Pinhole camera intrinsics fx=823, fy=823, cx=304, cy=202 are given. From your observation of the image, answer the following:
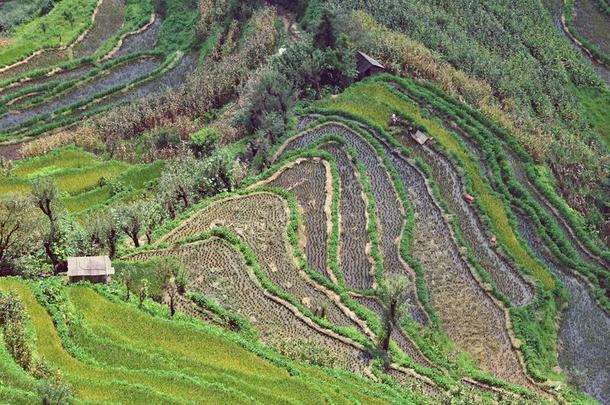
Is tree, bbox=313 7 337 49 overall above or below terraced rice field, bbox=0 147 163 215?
above

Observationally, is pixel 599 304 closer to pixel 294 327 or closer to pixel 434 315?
pixel 434 315

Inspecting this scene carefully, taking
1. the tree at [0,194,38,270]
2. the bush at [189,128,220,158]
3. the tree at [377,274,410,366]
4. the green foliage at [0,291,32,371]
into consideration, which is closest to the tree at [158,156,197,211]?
the bush at [189,128,220,158]

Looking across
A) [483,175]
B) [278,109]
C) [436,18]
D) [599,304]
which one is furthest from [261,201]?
[436,18]

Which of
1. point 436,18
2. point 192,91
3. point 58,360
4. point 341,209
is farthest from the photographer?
point 436,18

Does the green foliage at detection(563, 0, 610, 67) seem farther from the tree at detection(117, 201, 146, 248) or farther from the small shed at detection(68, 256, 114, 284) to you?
the small shed at detection(68, 256, 114, 284)

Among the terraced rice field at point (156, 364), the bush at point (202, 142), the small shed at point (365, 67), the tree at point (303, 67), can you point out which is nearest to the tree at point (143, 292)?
the terraced rice field at point (156, 364)

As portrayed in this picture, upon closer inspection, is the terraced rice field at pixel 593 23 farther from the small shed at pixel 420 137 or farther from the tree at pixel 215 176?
the tree at pixel 215 176
